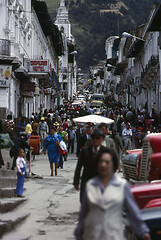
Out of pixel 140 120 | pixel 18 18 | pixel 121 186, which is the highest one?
pixel 18 18

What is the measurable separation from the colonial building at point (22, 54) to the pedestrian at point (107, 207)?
2193 cm

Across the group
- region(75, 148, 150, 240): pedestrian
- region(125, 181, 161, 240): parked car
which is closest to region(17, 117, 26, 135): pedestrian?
region(125, 181, 161, 240): parked car

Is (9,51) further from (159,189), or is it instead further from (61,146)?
(159,189)

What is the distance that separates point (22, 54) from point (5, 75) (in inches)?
266

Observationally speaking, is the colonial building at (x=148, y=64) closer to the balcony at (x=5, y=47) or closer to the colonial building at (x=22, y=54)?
the colonial building at (x=22, y=54)

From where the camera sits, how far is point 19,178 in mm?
12711

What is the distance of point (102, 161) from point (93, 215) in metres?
0.50

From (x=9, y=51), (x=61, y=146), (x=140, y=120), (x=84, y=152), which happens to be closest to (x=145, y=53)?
(x=140, y=120)

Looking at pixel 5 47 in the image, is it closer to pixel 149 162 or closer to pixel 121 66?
pixel 149 162

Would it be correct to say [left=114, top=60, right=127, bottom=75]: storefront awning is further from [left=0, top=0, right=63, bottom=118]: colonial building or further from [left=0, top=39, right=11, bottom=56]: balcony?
[left=0, top=39, right=11, bottom=56]: balcony

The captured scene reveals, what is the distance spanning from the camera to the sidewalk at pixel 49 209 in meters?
9.74

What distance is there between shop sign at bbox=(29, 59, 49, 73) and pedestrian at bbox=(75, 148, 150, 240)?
3129 cm

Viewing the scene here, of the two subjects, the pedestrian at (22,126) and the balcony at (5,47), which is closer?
the pedestrian at (22,126)

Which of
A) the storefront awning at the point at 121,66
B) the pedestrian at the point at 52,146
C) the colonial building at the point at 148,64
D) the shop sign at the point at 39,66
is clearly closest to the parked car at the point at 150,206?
the pedestrian at the point at 52,146
